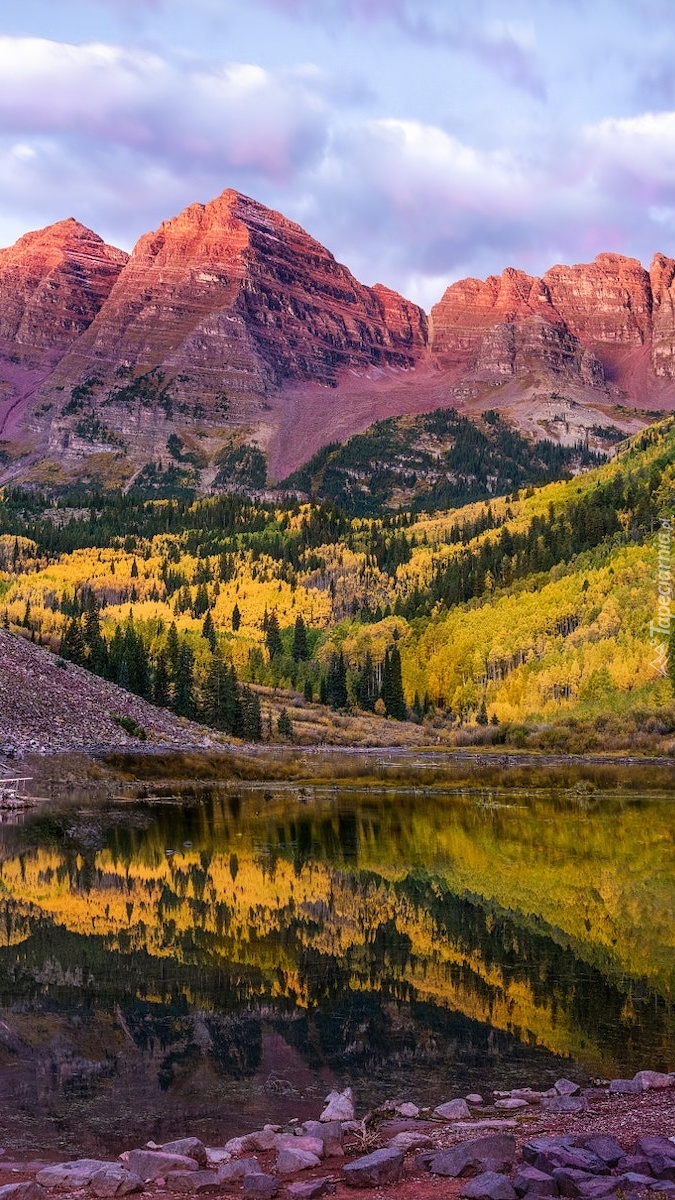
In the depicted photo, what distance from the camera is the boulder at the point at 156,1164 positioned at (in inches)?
547

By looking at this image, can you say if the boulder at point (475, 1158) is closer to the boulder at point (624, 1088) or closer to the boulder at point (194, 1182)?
the boulder at point (194, 1182)

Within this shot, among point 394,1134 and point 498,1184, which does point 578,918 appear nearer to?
point 394,1134

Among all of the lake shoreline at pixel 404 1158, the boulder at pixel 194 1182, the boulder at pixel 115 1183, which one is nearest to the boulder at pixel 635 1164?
the lake shoreline at pixel 404 1158

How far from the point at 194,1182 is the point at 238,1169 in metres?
0.60

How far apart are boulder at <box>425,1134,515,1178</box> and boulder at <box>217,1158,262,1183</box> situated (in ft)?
7.46

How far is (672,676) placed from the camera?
398ft

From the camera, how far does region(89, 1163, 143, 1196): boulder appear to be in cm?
1347

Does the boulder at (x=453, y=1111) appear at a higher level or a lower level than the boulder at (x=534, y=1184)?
lower

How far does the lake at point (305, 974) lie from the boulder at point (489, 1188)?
4039mm

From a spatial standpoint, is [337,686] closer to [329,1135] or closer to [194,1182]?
[329,1135]

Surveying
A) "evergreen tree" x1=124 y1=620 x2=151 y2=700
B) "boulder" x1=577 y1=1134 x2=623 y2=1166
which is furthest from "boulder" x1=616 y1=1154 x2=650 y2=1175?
"evergreen tree" x1=124 y1=620 x2=151 y2=700

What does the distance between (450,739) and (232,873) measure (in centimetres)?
10129

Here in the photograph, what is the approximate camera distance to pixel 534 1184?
1293 centimetres

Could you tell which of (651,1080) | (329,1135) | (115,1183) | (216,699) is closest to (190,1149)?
(115,1183)
